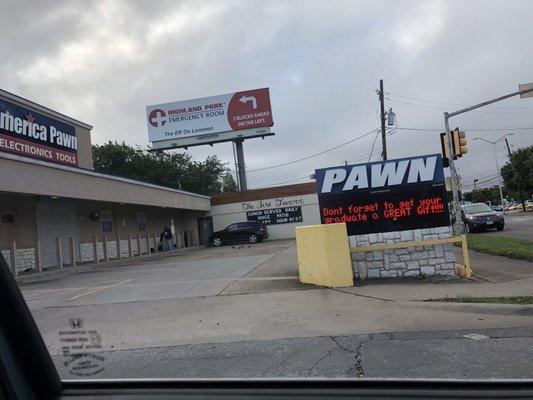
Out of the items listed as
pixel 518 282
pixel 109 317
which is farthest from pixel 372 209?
pixel 109 317

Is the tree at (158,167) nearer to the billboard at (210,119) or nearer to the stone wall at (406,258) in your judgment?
the billboard at (210,119)

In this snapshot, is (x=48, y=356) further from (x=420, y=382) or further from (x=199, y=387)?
(x=420, y=382)

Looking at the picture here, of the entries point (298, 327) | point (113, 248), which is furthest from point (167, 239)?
point (298, 327)

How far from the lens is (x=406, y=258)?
11.9m

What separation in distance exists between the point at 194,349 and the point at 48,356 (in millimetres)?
4965

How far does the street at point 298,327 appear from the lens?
18.1 feet

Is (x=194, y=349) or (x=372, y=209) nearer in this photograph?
(x=194, y=349)

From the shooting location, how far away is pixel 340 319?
321 inches

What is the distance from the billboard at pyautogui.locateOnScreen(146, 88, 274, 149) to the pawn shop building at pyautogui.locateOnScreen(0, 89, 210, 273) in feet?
54.5

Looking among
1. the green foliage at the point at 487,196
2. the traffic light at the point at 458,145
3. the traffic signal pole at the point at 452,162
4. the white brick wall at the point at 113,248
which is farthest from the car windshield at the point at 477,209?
the green foliage at the point at 487,196

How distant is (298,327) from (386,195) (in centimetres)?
533

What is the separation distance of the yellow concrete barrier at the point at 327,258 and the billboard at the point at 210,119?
36.4 m

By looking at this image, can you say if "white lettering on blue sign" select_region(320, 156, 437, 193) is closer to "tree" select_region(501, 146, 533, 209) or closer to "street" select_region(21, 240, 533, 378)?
"street" select_region(21, 240, 533, 378)

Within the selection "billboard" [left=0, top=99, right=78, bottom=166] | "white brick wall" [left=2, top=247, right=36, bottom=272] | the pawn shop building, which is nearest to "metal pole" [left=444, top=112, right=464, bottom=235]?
the pawn shop building
